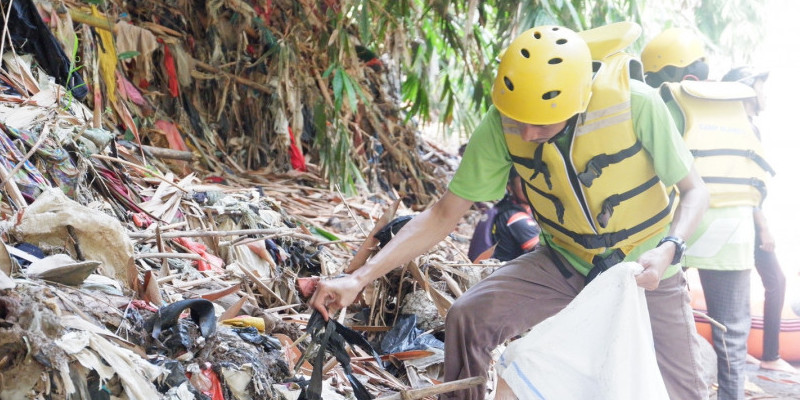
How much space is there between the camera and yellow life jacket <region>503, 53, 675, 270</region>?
2.64m

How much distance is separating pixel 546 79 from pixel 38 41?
3280 millimetres

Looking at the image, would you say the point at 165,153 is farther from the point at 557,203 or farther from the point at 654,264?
the point at 654,264

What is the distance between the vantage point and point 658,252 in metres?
2.41

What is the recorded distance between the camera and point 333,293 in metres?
2.46

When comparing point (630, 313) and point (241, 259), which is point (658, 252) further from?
point (241, 259)

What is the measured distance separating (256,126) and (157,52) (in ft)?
3.66

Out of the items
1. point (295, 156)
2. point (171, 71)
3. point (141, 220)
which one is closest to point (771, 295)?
point (141, 220)

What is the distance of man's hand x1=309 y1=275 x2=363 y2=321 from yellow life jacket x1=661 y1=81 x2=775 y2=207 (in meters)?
2.36

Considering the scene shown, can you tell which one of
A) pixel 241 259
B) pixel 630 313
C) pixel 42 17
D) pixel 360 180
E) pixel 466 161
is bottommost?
pixel 360 180

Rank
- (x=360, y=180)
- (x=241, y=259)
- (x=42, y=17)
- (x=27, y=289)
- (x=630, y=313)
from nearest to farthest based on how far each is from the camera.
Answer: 1. (x=27, y=289)
2. (x=630, y=313)
3. (x=241, y=259)
4. (x=42, y=17)
5. (x=360, y=180)

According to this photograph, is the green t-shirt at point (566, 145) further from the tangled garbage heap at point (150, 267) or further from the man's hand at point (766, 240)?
the man's hand at point (766, 240)

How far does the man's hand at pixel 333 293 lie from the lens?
242 centimetres

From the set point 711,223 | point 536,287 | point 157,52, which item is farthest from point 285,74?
point 536,287

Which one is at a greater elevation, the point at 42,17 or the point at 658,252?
the point at 42,17
